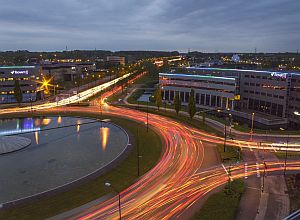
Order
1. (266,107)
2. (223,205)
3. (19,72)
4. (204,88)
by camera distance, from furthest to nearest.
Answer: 1. (19,72)
2. (204,88)
3. (266,107)
4. (223,205)

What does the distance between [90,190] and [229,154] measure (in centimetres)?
3019

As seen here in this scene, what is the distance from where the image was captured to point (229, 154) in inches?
2351

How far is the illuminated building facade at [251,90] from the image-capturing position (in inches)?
3794

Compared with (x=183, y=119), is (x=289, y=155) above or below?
below

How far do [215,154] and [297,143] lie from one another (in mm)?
22098

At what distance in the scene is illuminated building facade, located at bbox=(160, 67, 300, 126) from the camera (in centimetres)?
9638

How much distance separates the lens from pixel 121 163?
54.1m

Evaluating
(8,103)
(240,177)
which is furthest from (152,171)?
(8,103)

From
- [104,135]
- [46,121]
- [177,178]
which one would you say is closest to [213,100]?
[104,135]

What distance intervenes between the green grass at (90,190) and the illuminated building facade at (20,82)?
81.7m

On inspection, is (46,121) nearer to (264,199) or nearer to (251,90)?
(264,199)

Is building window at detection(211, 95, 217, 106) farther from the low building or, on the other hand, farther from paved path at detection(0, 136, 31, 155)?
the low building

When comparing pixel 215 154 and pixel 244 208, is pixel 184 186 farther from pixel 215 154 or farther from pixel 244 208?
pixel 215 154

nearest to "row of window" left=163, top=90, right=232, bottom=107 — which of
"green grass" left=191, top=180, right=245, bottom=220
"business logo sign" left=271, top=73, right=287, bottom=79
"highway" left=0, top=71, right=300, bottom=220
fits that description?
"business logo sign" left=271, top=73, right=287, bottom=79
